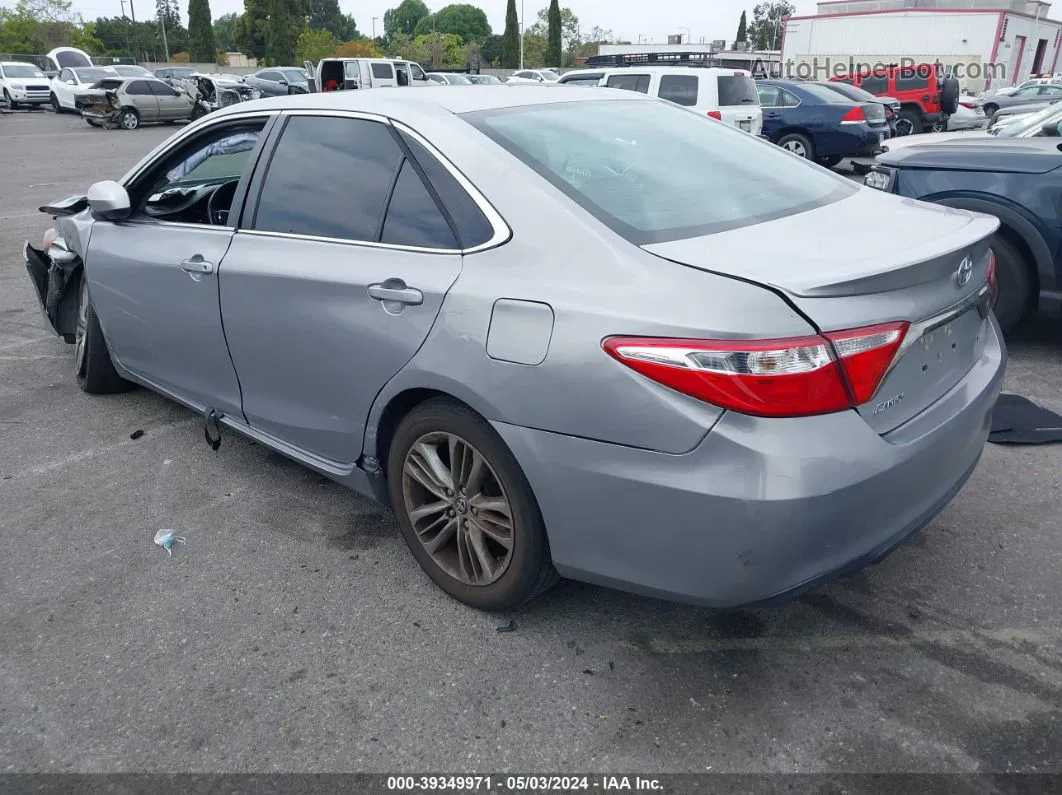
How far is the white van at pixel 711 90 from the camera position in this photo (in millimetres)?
13758

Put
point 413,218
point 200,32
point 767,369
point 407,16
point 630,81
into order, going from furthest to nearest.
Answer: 1. point 407,16
2. point 200,32
3. point 630,81
4. point 413,218
5. point 767,369

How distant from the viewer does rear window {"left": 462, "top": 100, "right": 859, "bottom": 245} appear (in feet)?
8.70

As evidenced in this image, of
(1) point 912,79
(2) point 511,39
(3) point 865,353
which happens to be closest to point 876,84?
(1) point 912,79

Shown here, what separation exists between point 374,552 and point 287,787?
119cm

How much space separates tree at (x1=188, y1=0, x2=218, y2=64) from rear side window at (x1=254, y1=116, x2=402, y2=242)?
7020cm

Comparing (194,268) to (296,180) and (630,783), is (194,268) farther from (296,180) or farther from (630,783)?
(630,783)

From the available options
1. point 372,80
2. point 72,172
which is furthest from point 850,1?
point 72,172

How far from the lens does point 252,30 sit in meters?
82.2

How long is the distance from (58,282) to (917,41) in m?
52.4

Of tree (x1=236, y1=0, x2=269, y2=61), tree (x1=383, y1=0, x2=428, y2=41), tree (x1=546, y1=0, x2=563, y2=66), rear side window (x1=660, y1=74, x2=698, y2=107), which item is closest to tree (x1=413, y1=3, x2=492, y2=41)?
tree (x1=383, y1=0, x2=428, y2=41)

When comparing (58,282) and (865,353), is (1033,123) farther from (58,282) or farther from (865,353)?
(58,282)

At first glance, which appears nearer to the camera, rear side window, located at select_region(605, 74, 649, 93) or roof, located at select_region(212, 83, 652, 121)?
roof, located at select_region(212, 83, 652, 121)

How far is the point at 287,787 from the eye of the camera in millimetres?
2270

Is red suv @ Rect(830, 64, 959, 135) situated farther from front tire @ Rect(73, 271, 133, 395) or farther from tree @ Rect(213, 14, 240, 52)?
tree @ Rect(213, 14, 240, 52)
